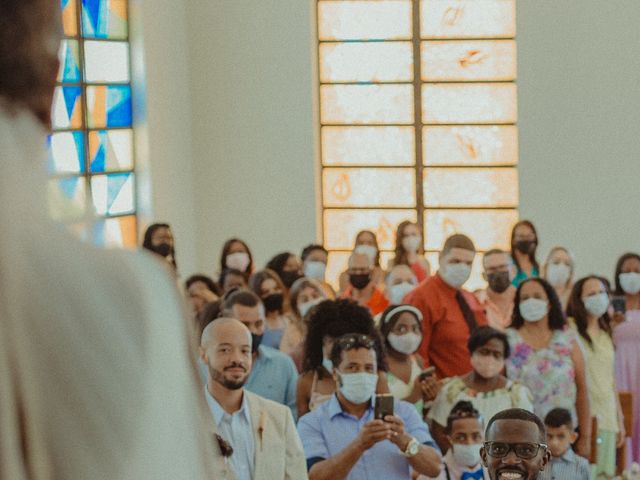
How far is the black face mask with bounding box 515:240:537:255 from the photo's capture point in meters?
12.3

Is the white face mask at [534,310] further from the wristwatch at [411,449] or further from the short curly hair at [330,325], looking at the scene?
the wristwatch at [411,449]

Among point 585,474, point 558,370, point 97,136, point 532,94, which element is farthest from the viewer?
point 532,94

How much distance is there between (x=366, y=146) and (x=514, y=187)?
1879 millimetres

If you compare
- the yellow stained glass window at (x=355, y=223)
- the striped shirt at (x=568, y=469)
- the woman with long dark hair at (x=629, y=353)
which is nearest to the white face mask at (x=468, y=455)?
the striped shirt at (x=568, y=469)

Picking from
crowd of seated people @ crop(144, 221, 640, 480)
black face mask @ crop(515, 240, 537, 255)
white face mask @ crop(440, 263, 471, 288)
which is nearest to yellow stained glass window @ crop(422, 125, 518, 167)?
black face mask @ crop(515, 240, 537, 255)

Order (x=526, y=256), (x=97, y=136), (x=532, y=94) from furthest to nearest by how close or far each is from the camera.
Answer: (x=532, y=94)
(x=97, y=136)
(x=526, y=256)

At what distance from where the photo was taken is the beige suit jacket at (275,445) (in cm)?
587

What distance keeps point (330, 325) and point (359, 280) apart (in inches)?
126

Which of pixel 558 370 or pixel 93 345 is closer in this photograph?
pixel 93 345

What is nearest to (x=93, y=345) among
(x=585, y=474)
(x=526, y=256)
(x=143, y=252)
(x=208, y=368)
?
(x=143, y=252)

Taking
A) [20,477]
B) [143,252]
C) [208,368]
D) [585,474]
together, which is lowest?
[585,474]

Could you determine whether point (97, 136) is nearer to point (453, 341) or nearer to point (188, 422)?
point (453, 341)

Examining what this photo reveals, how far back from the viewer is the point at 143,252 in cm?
94

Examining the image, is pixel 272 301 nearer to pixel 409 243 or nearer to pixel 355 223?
pixel 409 243
